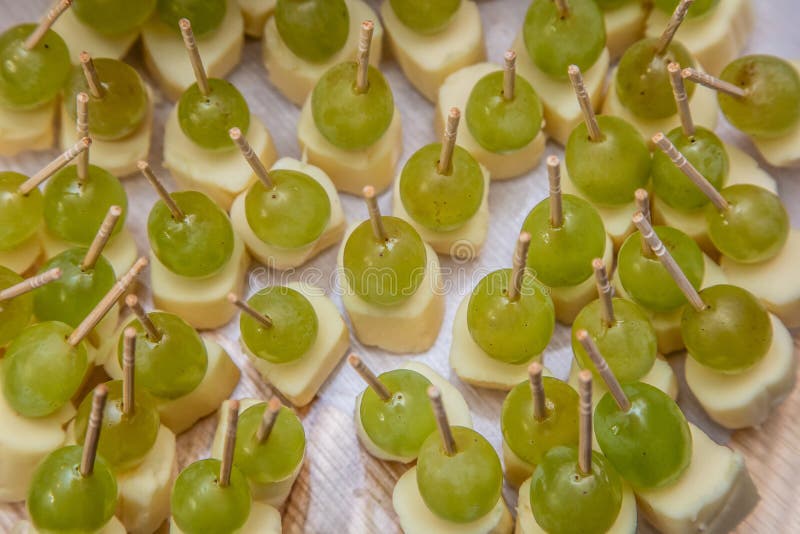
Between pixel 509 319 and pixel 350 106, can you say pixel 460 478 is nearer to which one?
pixel 509 319

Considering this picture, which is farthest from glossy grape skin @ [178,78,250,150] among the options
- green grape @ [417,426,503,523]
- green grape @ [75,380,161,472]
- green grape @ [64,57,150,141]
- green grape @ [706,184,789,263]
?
green grape @ [706,184,789,263]

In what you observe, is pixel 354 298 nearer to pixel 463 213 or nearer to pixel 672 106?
pixel 463 213

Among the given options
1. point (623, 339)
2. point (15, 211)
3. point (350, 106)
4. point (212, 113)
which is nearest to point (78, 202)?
Answer: point (15, 211)

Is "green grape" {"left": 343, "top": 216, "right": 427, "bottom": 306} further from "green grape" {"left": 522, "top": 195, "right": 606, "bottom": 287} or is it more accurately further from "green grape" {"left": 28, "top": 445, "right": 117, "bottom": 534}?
"green grape" {"left": 28, "top": 445, "right": 117, "bottom": 534}

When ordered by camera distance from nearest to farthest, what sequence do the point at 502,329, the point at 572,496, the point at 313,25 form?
the point at 572,496
the point at 502,329
the point at 313,25

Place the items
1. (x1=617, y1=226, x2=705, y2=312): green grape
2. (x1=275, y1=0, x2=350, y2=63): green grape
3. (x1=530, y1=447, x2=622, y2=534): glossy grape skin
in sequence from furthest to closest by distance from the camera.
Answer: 1. (x1=275, y1=0, x2=350, y2=63): green grape
2. (x1=617, y1=226, x2=705, y2=312): green grape
3. (x1=530, y1=447, x2=622, y2=534): glossy grape skin

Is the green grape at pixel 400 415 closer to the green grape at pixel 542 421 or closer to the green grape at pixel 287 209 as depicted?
the green grape at pixel 542 421

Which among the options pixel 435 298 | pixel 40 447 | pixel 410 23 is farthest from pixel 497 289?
pixel 40 447
